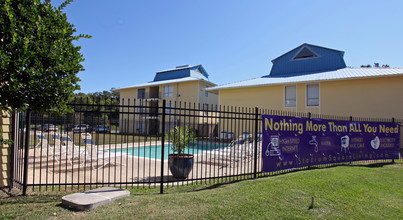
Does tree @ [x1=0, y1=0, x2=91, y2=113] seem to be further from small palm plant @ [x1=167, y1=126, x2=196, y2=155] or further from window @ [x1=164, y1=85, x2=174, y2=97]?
window @ [x1=164, y1=85, x2=174, y2=97]

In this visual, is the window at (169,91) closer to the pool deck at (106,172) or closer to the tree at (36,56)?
the pool deck at (106,172)

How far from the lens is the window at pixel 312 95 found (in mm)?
18000

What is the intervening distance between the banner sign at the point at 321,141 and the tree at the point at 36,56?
15.4ft

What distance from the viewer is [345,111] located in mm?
16781

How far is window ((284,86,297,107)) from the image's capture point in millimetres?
18847

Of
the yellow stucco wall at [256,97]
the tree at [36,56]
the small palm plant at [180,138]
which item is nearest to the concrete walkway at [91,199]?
the tree at [36,56]

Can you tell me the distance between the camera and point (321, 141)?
7973mm

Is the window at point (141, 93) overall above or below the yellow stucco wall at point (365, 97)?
above

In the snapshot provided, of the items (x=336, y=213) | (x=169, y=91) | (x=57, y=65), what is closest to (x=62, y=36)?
(x=57, y=65)

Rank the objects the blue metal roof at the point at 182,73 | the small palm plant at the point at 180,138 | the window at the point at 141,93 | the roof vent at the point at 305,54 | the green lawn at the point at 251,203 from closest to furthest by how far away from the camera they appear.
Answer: the green lawn at the point at 251,203, the small palm plant at the point at 180,138, the roof vent at the point at 305,54, the blue metal roof at the point at 182,73, the window at the point at 141,93

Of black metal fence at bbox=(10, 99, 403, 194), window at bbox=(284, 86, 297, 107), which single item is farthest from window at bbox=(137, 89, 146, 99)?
black metal fence at bbox=(10, 99, 403, 194)

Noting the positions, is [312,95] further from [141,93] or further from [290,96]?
[141,93]

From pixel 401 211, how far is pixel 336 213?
1385 millimetres

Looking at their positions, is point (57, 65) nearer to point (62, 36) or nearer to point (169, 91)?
point (62, 36)
